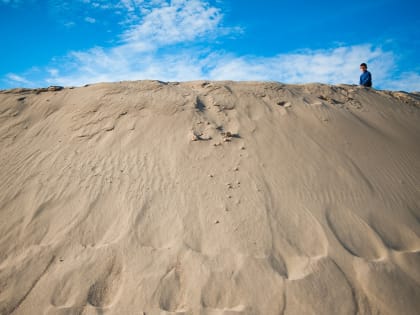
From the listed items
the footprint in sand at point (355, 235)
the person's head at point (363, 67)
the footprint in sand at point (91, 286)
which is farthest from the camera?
the person's head at point (363, 67)

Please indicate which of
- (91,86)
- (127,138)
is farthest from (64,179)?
(91,86)

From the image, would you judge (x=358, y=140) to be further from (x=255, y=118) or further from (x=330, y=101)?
(x=255, y=118)

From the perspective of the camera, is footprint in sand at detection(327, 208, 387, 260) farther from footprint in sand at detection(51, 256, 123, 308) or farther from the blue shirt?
the blue shirt

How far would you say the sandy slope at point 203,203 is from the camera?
7.46 feet

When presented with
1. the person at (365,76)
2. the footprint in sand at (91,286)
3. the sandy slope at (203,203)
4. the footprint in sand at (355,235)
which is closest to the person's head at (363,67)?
the person at (365,76)

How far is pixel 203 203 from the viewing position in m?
3.10

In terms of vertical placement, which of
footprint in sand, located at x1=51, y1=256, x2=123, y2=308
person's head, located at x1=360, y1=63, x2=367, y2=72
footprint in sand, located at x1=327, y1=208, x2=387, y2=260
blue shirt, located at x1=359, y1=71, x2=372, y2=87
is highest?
person's head, located at x1=360, y1=63, x2=367, y2=72

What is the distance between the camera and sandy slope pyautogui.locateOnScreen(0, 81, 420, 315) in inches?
89.5

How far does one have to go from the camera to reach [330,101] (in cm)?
551

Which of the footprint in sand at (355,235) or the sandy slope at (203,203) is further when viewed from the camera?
the footprint in sand at (355,235)

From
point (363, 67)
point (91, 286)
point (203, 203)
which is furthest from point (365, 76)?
point (91, 286)

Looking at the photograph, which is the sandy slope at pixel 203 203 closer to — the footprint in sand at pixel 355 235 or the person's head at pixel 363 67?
the footprint in sand at pixel 355 235

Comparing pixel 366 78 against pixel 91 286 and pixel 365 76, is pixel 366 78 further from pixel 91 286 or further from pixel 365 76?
pixel 91 286

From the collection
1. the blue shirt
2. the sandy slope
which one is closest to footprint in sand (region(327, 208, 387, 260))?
the sandy slope
